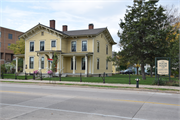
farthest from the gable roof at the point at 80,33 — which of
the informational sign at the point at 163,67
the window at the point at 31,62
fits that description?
the informational sign at the point at 163,67

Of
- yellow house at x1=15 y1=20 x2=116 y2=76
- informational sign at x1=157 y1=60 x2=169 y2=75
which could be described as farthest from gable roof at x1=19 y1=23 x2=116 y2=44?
informational sign at x1=157 y1=60 x2=169 y2=75

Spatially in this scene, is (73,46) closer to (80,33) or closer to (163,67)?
(80,33)

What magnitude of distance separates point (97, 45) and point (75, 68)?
571 cm

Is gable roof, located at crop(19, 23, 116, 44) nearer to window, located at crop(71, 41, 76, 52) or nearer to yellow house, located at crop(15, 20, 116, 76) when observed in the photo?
yellow house, located at crop(15, 20, 116, 76)

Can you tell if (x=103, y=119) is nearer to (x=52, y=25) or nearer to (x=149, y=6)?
(x=149, y=6)

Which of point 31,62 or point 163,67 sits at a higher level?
point 31,62

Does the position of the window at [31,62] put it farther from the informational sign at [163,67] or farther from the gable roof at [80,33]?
the informational sign at [163,67]

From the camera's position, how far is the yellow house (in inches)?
1211

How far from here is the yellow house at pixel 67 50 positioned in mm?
30766

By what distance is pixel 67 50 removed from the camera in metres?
32.8

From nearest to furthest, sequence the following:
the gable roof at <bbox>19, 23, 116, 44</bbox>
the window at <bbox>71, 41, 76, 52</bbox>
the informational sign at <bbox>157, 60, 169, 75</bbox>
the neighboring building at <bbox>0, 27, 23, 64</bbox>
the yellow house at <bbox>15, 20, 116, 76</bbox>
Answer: the informational sign at <bbox>157, 60, 169, 75</bbox>, the gable roof at <bbox>19, 23, 116, 44</bbox>, the yellow house at <bbox>15, 20, 116, 76</bbox>, the window at <bbox>71, 41, 76, 52</bbox>, the neighboring building at <bbox>0, 27, 23, 64</bbox>

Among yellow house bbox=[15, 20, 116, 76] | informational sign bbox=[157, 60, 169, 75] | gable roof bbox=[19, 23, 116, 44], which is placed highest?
gable roof bbox=[19, 23, 116, 44]

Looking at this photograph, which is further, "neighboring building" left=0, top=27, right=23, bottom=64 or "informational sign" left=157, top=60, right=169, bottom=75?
"neighboring building" left=0, top=27, right=23, bottom=64

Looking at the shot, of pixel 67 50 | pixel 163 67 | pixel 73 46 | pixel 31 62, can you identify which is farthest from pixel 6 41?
pixel 163 67
